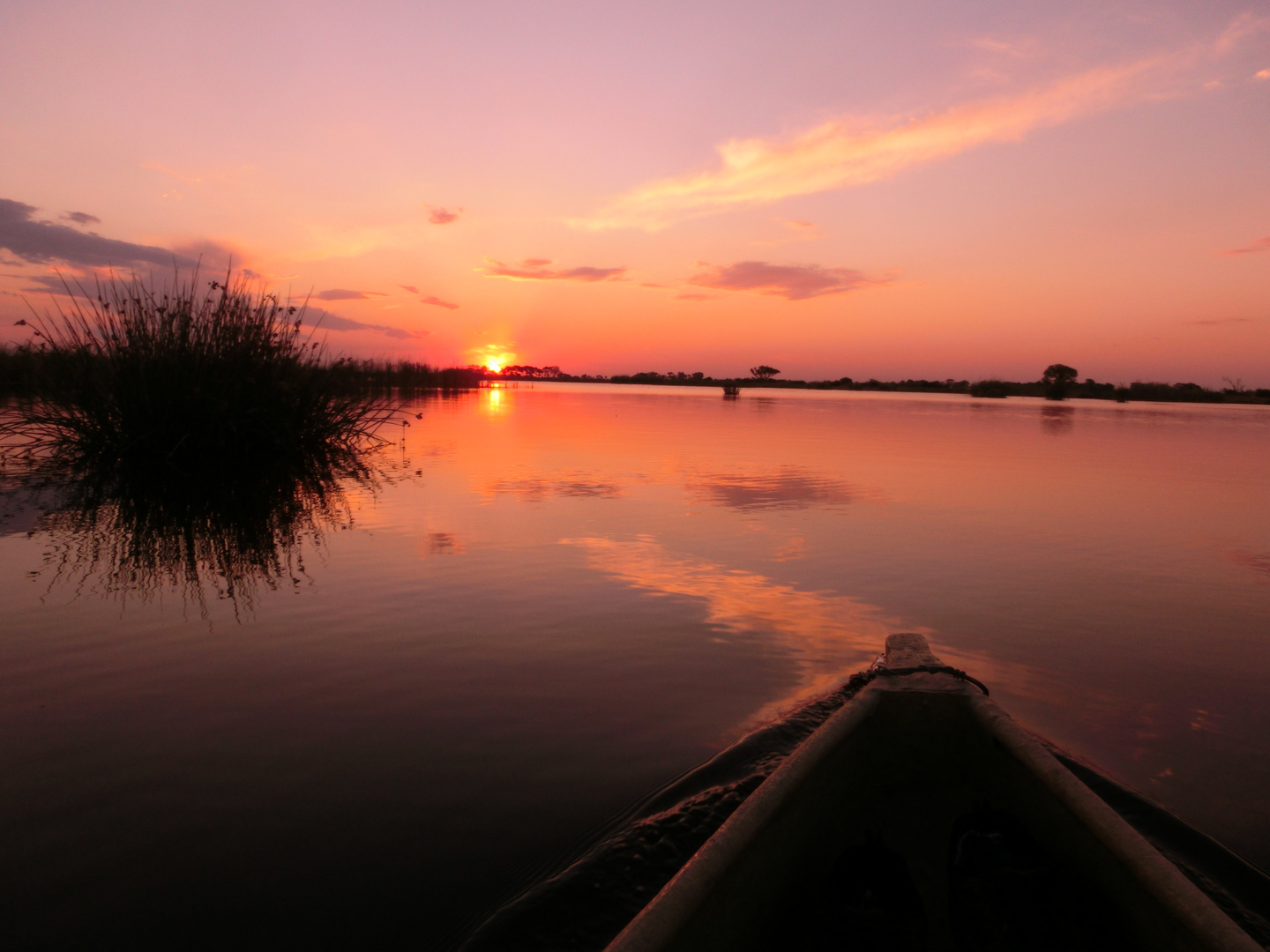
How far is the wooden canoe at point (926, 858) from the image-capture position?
1588 millimetres

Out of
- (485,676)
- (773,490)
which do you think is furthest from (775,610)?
(773,490)

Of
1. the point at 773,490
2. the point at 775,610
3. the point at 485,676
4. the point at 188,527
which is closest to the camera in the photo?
the point at 485,676

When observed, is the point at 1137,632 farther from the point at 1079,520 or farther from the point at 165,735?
the point at 165,735

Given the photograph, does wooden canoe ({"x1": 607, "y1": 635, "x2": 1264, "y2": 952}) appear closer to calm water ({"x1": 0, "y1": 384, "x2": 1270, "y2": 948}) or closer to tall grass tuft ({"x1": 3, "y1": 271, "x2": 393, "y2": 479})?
calm water ({"x1": 0, "y1": 384, "x2": 1270, "y2": 948})

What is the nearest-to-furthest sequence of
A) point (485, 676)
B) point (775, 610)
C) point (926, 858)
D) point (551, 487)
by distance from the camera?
1. point (926, 858)
2. point (485, 676)
3. point (775, 610)
4. point (551, 487)

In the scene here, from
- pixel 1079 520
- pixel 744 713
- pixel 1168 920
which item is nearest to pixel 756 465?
pixel 1079 520

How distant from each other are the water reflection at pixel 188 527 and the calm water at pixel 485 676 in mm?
98

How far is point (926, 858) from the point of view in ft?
7.64

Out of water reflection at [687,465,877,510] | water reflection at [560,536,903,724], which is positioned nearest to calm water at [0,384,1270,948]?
water reflection at [560,536,903,724]

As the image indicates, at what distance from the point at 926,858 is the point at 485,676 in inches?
93.3

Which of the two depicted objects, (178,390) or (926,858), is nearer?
(926,858)

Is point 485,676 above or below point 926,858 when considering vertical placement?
below

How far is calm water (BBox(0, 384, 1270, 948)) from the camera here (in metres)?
2.38

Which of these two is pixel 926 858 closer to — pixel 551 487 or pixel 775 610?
pixel 775 610
